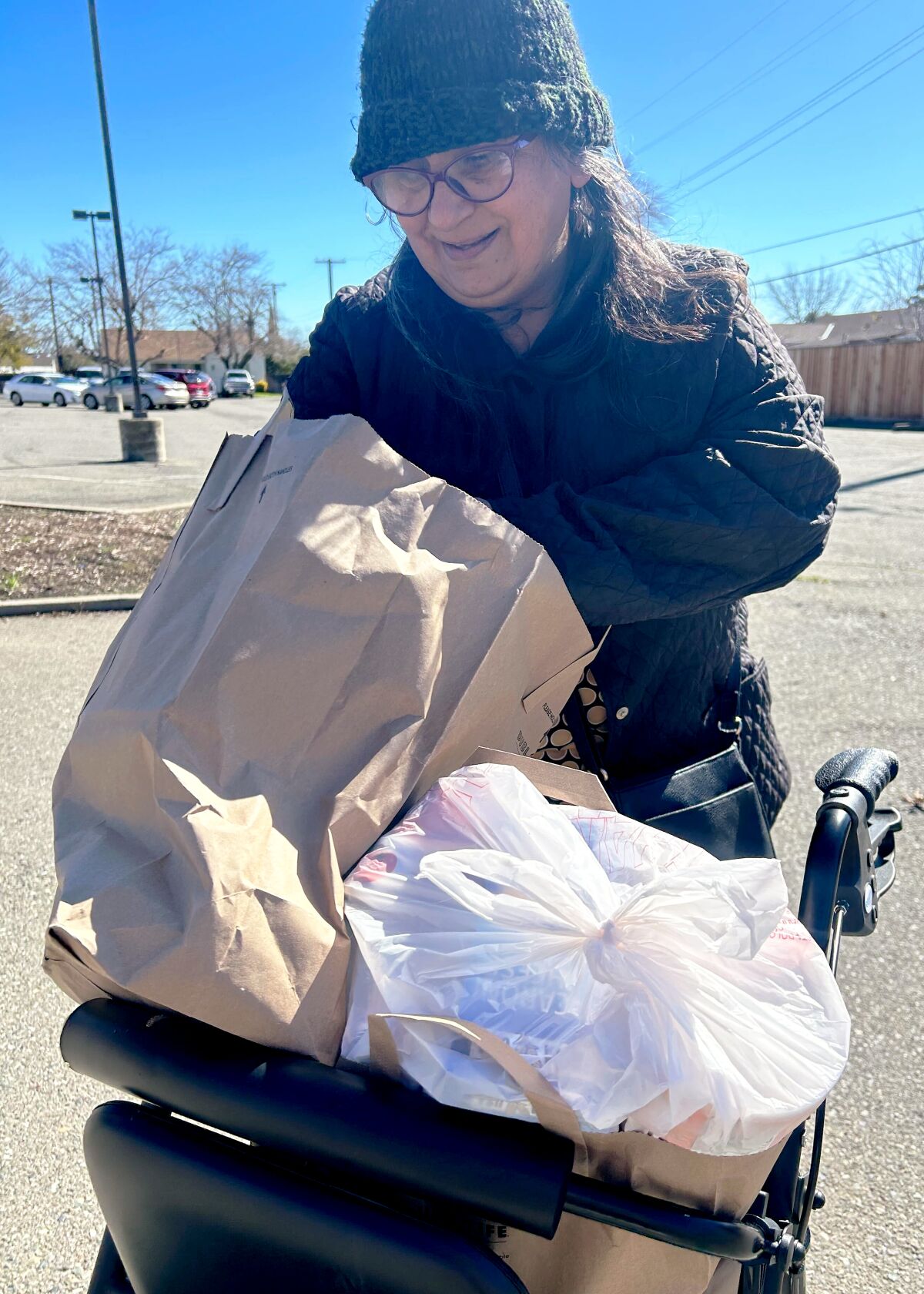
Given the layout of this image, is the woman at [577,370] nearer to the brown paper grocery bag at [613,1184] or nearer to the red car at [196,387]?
the brown paper grocery bag at [613,1184]

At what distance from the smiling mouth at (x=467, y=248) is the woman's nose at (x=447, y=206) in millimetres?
40

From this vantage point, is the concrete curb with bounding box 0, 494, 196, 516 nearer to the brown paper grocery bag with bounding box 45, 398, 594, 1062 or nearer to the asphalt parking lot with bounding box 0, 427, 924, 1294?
the asphalt parking lot with bounding box 0, 427, 924, 1294

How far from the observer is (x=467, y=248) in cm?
154

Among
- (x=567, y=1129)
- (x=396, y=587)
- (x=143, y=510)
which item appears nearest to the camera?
(x=567, y=1129)

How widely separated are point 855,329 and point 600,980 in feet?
205

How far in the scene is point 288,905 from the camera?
98cm

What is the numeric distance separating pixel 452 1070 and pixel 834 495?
3.51 feet

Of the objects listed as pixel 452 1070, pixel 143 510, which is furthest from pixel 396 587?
pixel 143 510

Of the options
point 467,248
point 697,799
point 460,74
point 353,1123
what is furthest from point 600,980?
point 460,74

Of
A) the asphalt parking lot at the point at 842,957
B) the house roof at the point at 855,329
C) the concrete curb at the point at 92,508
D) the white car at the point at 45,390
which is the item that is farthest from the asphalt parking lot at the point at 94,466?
the house roof at the point at 855,329

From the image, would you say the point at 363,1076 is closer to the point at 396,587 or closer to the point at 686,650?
the point at 396,587

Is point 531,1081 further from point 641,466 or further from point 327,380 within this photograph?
point 327,380

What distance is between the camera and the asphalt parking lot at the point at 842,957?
2178mm

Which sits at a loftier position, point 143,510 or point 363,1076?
point 363,1076
